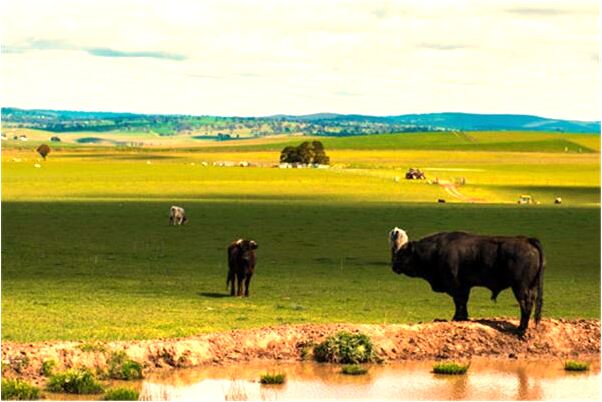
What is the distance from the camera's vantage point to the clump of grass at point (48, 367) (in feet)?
57.1

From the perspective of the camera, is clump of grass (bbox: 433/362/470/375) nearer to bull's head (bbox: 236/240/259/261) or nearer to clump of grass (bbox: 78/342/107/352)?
clump of grass (bbox: 78/342/107/352)

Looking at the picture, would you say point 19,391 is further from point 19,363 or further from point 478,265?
point 478,265

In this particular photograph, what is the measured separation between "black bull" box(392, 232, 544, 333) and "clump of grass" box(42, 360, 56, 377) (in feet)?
22.2

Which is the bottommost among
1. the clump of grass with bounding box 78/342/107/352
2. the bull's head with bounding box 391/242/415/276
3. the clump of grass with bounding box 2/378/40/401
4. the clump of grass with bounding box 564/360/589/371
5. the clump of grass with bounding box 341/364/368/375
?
the clump of grass with bounding box 2/378/40/401

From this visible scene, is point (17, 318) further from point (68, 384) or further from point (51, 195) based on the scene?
point (51, 195)

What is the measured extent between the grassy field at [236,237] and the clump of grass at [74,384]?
3.26m

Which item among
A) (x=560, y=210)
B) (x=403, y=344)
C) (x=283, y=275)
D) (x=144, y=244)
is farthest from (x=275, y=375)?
(x=560, y=210)

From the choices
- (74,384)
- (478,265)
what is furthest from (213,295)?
(74,384)

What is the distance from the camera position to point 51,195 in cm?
7844

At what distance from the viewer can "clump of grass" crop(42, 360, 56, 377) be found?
17.4 m

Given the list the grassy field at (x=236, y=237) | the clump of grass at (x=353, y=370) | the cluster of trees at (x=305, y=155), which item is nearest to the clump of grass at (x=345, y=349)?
the clump of grass at (x=353, y=370)

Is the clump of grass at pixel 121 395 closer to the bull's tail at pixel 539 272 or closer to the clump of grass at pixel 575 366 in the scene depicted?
the clump of grass at pixel 575 366

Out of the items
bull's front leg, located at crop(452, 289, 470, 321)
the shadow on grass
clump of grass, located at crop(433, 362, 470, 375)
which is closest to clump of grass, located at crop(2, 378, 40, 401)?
clump of grass, located at crop(433, 362, 470, 375)

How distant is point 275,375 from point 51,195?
6277 centimetres
